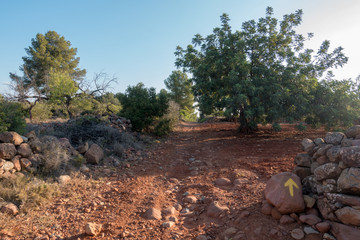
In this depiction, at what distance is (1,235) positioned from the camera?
3059mm

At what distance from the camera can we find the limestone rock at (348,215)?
244 cm

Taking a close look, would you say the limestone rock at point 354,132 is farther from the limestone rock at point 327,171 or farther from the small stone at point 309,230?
the small stone at point 309,230

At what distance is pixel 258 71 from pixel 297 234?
25.6 feet

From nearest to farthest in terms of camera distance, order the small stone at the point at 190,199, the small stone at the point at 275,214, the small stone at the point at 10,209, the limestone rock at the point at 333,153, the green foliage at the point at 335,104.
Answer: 1. the limestone rock at the point at 333,153
2. the small stone at the point at 275,214
3. the small stone at the point at 10,209
4. the small stone at the point at 190,199
5. the green foliage at the point at 335,104

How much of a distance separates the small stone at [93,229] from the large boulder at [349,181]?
329 centimetres

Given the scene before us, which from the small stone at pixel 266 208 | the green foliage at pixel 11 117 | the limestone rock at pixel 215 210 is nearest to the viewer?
the small stone at pixel 266 208

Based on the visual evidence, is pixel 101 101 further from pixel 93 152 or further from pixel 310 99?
pixel 310 99

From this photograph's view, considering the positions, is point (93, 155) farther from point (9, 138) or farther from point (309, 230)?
point (309, 230)

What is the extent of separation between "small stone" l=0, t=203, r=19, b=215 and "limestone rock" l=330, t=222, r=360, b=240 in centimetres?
468

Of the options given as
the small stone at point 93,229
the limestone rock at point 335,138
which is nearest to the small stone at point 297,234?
the limestone rock at point 335,138

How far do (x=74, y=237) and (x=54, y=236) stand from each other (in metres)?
0.30

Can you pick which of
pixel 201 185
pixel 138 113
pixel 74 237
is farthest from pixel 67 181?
pixel 138 113

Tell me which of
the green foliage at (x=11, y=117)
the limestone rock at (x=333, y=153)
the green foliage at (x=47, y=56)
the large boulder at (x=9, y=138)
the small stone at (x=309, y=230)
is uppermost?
the green foliage at (x=47, y=56)

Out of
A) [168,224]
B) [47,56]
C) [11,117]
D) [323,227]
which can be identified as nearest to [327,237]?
[323,227]
